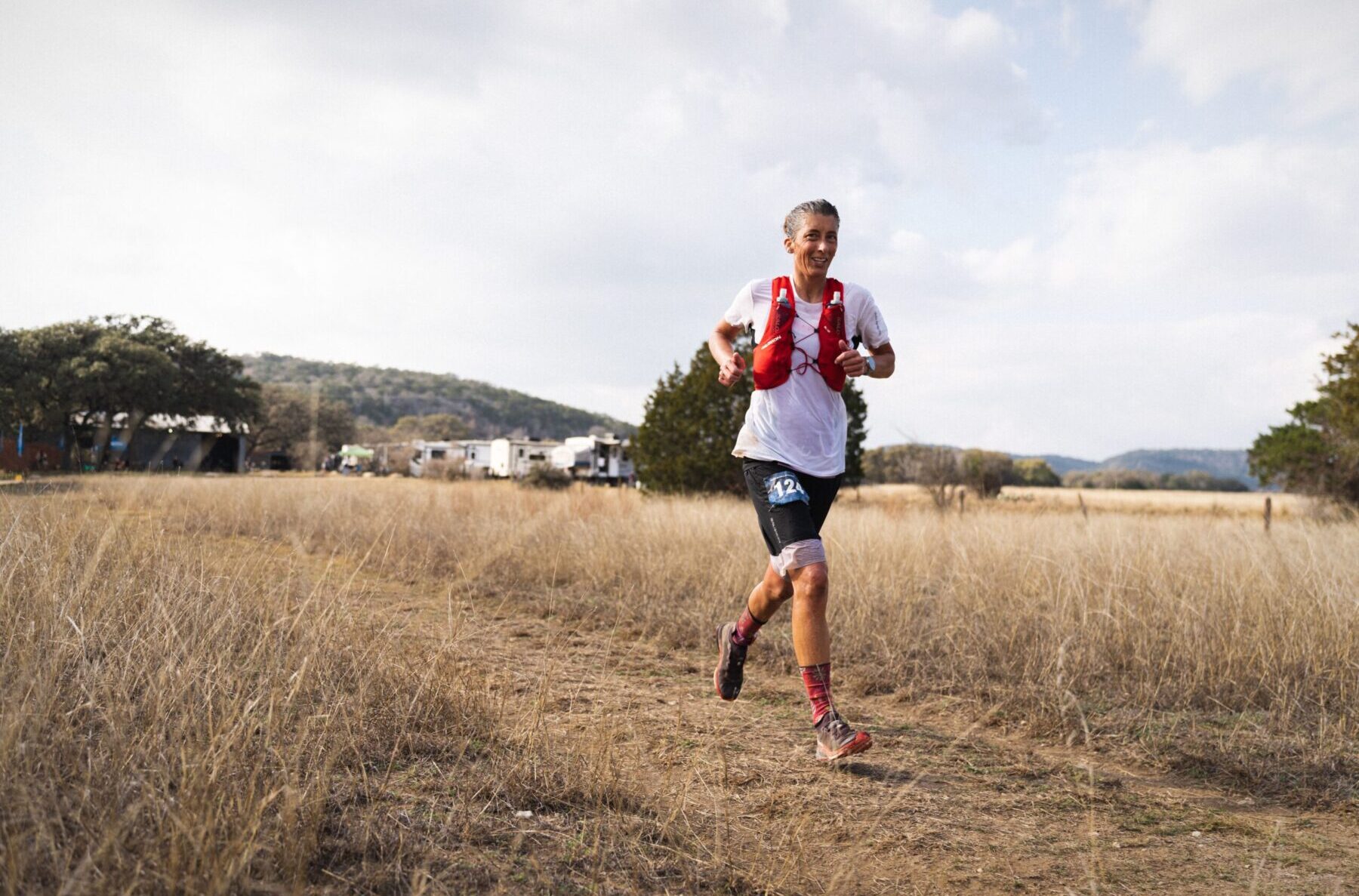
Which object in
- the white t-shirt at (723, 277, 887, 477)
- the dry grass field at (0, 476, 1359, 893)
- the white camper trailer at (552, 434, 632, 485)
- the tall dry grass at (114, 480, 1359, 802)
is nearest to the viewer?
the dry grass field at (0, 476, 1359, 893)

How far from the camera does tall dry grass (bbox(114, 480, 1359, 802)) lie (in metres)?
3.90

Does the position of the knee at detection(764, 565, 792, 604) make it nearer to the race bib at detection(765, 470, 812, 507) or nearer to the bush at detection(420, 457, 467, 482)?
the race bib at detection(765, 470, 812, 507)

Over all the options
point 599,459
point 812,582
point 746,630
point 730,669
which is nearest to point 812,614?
point 812,582

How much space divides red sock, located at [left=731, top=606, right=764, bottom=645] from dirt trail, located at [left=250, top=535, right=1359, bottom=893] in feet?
1.24

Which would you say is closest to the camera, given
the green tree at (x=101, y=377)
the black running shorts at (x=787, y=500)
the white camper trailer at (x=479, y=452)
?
the black running shorts at (x=787, y=500)

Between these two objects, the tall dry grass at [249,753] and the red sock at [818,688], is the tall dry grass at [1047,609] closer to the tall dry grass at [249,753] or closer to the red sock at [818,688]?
the tall dry grass at [249,753]

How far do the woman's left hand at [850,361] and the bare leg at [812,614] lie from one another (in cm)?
86

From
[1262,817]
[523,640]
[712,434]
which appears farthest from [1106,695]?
[712,434]

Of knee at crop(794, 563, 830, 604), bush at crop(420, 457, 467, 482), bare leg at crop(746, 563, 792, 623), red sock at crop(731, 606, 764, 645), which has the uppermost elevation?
bush at crop(420, 457, 467, 482)

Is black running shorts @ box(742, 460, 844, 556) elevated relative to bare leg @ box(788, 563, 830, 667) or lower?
elevated

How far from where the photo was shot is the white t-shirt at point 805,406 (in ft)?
11.8

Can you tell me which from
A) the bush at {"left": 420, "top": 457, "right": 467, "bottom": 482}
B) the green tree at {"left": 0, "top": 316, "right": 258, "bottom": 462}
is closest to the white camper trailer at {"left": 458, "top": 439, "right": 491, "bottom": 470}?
the green tree at {"left": 0, "top": 316, "right": 258, "bottom": 462}

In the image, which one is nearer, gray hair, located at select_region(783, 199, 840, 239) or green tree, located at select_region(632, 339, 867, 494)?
gray hair, located at select_region(783, 199, 840, 239)

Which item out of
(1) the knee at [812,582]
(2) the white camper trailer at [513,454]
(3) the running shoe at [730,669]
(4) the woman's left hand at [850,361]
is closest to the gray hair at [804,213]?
(4) the woman's left hand at [850,361]
